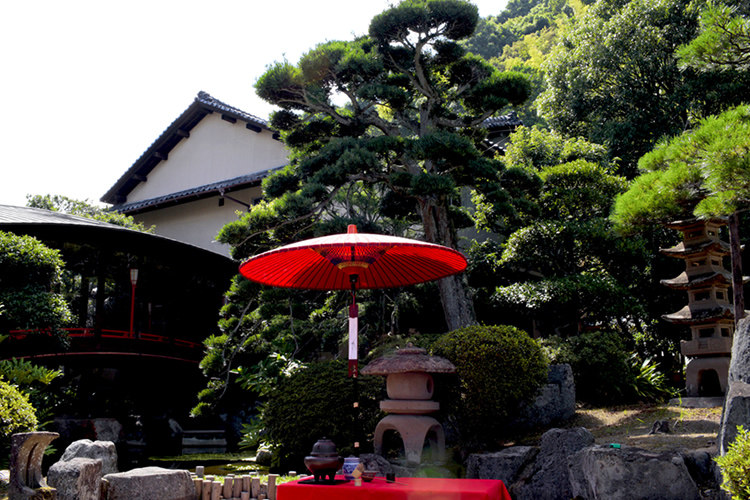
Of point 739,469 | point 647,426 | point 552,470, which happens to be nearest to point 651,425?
point 647,426

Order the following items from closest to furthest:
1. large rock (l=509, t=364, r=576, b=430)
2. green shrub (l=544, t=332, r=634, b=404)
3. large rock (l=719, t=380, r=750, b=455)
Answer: large rock (l=719, t=380, r=750, b=455) → large rock (l=509, t=364, r=576, b=430) → green shrub (l=544, t=332, r=634, b=404)

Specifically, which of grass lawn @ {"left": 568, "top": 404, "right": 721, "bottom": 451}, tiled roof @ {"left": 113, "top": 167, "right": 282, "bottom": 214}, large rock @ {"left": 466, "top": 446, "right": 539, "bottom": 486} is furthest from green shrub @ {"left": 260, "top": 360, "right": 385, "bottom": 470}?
tiled roof @ {"left": 113, "top": 167, "right": 282, "bottom": 214}

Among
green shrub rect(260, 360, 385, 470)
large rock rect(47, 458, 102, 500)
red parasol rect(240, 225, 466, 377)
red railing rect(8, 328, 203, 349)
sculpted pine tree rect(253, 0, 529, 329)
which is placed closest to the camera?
large rock rect(47, 458, 102, 500)

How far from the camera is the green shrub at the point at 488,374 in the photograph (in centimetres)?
759

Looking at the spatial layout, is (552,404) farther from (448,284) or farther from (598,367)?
(448,284)

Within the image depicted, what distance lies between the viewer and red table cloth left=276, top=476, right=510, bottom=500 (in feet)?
13.1

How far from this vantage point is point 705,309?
991 cm

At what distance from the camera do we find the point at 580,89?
18.7 metres

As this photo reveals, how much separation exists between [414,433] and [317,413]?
1.73m

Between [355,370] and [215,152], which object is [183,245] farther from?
[355,370]

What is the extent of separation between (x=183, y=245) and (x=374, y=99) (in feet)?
26.3

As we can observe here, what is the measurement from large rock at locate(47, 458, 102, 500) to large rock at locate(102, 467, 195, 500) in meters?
0.15

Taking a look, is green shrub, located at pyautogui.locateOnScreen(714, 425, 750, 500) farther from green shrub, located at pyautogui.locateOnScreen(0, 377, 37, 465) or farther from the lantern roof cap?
green shrub, located at pyautogui.locateOnScreen(0, 377, 37, 465)

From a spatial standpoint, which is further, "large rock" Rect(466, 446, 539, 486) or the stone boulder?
"large rock" Rect(466, 446, 539, 486)
